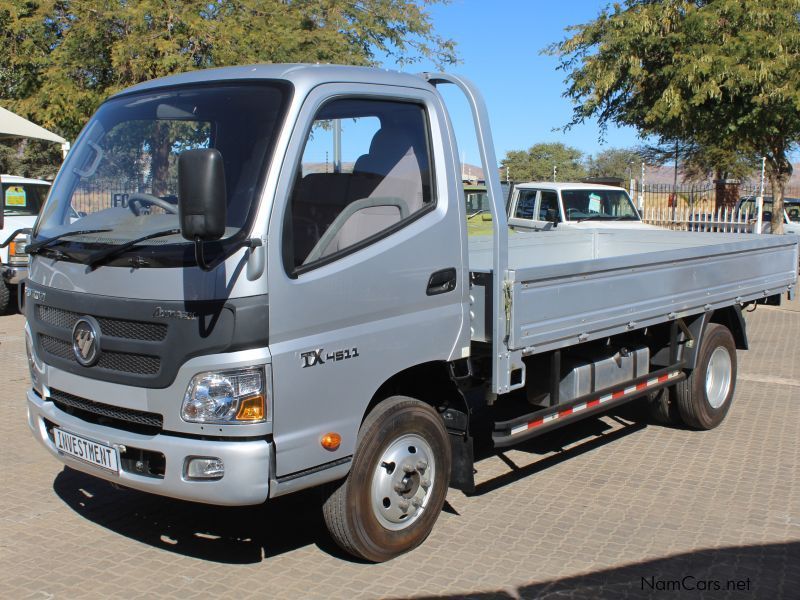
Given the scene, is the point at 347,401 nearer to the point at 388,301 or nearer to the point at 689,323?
the point at 388,301

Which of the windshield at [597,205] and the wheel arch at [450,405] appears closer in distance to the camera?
the wheel arch at [450,405]

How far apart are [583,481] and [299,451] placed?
275 cm

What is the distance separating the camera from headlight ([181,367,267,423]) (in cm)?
368

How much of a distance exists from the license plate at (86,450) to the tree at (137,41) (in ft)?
37.8

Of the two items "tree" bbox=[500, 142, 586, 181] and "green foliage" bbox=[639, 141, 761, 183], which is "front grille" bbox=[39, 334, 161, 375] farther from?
"tree" bbox=[500, 142, 586, 181]

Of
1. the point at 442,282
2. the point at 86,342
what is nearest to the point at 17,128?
the point at 86,342

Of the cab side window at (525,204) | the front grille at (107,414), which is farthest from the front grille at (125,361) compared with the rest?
the cab side window at (525,204)

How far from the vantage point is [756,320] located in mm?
14008

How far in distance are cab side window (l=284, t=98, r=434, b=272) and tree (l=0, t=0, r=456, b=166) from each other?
11.2 meters

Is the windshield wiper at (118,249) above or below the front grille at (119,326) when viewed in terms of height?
above

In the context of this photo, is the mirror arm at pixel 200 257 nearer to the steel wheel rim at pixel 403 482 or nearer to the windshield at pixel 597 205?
the steel wheel rim at pixel 403 482

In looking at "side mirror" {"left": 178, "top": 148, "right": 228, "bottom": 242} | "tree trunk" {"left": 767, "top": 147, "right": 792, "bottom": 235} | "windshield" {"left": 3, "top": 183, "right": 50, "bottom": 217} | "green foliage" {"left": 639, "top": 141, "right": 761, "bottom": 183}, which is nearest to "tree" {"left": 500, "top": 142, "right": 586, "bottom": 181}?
"green foliage" {"left": 639, "top": 141, "right": 761, "bottom": 183}

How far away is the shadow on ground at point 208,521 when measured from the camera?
473cm

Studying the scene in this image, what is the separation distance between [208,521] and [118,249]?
1978 millimetres
